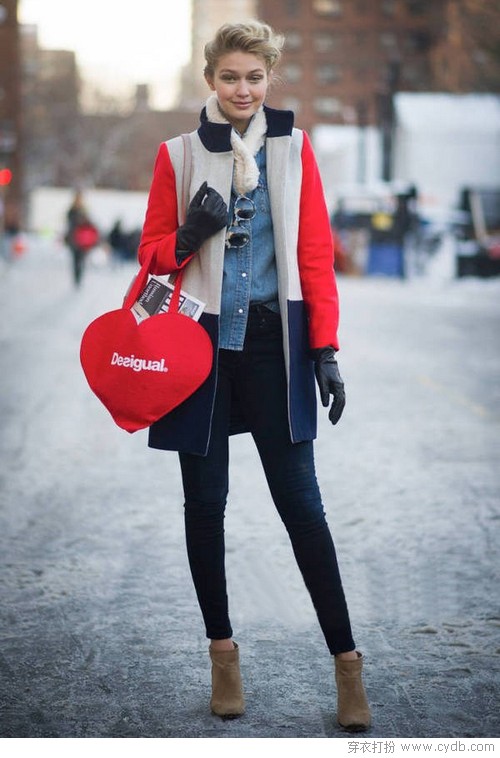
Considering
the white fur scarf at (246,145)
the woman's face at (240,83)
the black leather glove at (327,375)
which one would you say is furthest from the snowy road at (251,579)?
the woman's face at (240,83)

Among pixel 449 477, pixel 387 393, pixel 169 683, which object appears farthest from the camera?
pixel 387 393

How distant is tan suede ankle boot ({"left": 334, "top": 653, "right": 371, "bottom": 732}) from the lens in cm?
327

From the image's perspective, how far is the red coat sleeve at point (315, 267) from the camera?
131 inches

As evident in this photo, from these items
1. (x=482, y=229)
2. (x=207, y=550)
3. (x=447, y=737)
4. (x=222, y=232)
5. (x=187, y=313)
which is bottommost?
(x=447, y=737)

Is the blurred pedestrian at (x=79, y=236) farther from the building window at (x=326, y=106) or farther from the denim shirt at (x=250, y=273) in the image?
the building window at (x=326, y=106)

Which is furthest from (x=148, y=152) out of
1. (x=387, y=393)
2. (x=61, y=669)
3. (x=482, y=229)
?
(x=61, y=669)

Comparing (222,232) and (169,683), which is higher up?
(222,232)

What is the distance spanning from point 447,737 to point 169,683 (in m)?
0.91

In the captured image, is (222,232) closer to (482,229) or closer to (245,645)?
(245,645)

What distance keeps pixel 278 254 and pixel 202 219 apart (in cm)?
24

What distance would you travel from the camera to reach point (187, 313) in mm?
3299

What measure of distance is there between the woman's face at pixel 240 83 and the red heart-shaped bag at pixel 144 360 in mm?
510

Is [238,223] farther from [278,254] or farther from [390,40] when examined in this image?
[390,40]

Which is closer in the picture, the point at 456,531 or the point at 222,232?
the point at 222,232
